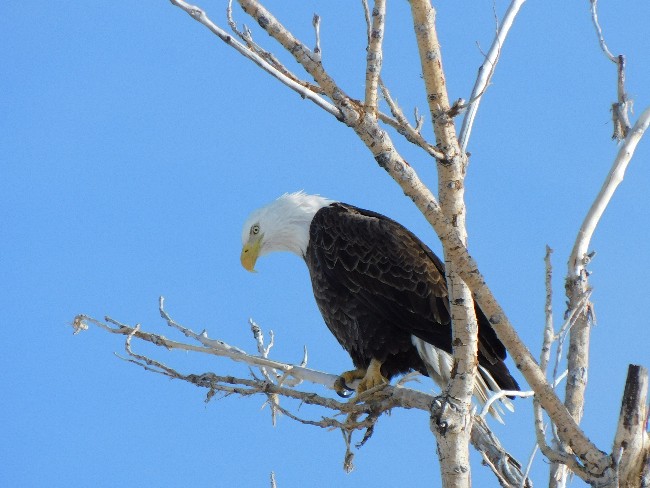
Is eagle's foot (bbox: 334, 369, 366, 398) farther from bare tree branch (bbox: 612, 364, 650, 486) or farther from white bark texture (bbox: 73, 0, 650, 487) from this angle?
bare tree branch (bbox: 612, 364, 650, 486)

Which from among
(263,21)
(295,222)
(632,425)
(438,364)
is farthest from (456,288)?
(295,222)

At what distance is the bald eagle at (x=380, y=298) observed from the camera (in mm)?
4773

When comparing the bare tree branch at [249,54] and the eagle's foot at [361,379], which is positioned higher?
the eagle's foot at [361,379]

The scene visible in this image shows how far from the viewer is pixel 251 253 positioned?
5.54 metres

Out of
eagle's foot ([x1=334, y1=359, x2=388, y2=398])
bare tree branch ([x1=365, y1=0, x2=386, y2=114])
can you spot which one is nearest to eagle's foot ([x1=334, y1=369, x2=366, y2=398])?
eagle's foot ([x1=334, y1=359, x2=388, y2=398])

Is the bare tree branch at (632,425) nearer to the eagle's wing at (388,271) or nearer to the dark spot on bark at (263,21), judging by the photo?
the eagle's wing at (388,271)

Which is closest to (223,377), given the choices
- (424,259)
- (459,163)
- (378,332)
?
(378,332)

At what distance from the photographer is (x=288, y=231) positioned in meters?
5.45

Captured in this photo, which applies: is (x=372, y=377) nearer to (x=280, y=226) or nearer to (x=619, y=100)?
(x=280, y=226)

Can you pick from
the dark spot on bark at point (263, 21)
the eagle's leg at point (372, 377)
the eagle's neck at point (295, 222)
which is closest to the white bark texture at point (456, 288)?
the dark spot on bark at point (263, 21)

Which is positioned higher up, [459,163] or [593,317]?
[593,317]

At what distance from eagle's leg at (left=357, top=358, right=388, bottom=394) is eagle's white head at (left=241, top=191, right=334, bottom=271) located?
857 mm

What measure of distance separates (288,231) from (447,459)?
2588mm

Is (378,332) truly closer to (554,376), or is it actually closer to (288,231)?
(288,231)
